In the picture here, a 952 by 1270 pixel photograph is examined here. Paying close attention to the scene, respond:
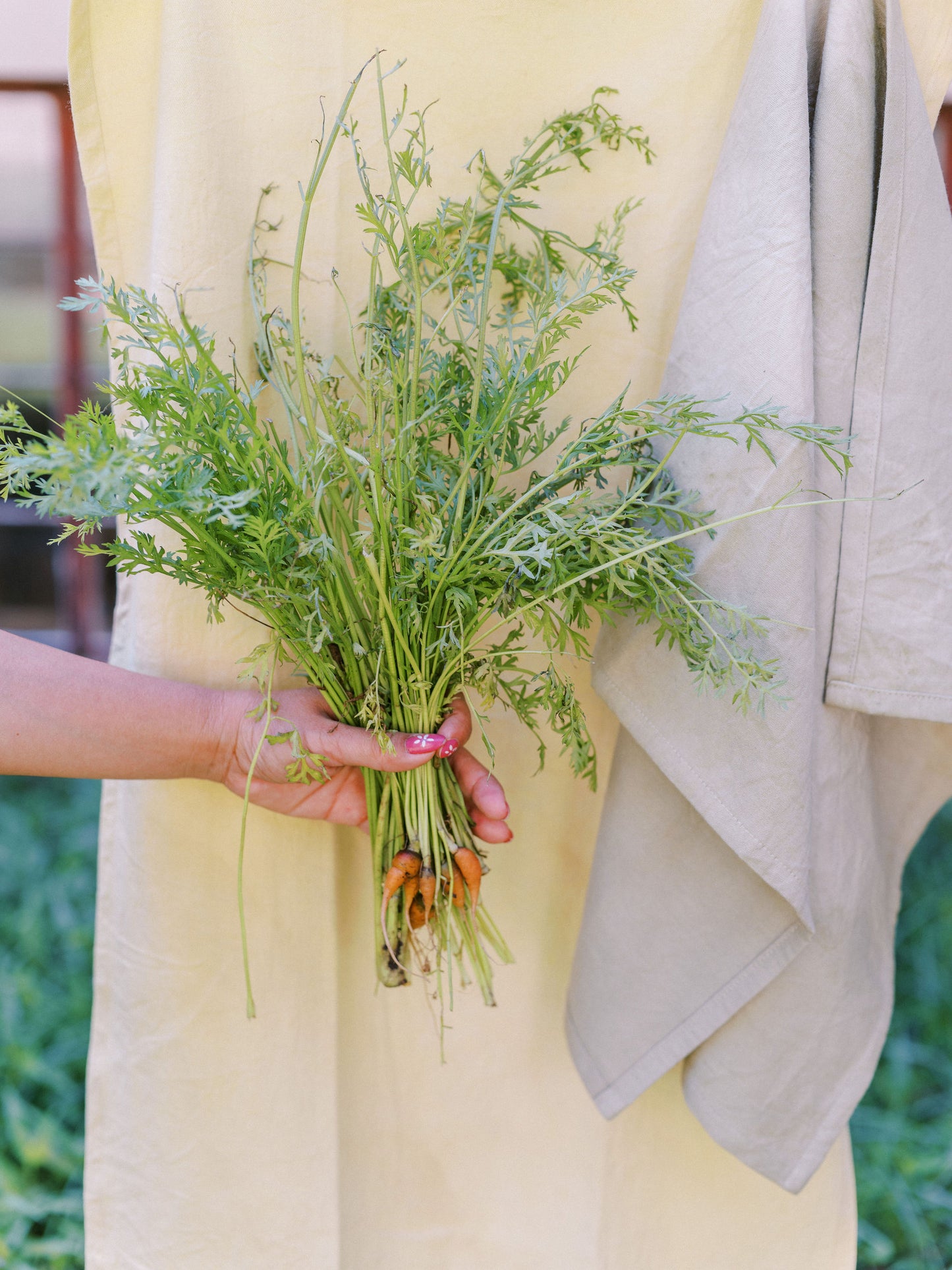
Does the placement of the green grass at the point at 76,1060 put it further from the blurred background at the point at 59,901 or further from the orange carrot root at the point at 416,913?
the orange carrot root at the point at 416,913

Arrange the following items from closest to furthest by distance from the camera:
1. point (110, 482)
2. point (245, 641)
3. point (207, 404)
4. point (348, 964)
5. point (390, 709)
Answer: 1. point (110, 482)
2. point (207, 404)
3. point (390, 709)
4. point (245, 641)
5. point (348, 964)

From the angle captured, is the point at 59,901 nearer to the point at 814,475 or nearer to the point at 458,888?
the point at 458,888

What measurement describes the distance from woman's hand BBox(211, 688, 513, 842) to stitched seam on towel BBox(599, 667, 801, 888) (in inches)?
5.6

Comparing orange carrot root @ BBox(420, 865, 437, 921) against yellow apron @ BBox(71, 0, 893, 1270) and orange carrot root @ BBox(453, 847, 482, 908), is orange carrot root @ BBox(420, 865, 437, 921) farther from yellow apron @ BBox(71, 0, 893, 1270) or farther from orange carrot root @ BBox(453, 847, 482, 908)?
yellow apron @ BBox(71, 0, 893, 1270)

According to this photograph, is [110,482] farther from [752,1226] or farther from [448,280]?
[752,1226]

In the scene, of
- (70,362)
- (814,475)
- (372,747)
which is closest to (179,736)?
(372,747)

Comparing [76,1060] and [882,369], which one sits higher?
[882,369]

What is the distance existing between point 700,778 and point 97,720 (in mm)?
531

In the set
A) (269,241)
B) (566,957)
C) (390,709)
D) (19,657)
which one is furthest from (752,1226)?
(269,241)

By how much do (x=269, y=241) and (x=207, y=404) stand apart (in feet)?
0.98

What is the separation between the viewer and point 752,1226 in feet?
3.48

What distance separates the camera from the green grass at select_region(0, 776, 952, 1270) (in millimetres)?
1352

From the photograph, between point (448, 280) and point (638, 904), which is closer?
point (448, 280)

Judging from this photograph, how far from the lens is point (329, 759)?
0.77 meters
